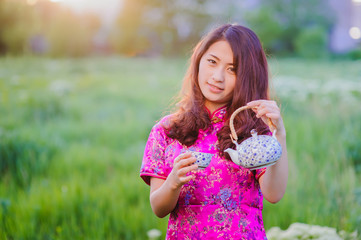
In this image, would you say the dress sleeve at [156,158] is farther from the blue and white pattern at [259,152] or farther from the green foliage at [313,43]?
the green foliage at [313,43]

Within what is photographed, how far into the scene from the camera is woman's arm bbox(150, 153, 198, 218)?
→ 4.23 ft

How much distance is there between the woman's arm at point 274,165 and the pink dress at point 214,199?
6 cm

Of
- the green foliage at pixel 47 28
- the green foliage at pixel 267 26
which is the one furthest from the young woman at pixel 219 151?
the green foliage at pixel 267 26

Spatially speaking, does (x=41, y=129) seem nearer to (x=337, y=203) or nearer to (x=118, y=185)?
(x=118, y=185)

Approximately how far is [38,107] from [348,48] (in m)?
22.1

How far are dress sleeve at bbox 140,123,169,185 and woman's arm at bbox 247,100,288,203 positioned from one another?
447mm

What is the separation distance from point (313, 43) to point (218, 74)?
79.9 feet

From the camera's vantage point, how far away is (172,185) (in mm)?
1380

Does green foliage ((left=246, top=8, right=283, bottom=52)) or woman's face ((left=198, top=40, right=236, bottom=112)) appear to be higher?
green foliage ((left=246, top=8, right=283, bottom=52))

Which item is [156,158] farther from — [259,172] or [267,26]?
[267,26]

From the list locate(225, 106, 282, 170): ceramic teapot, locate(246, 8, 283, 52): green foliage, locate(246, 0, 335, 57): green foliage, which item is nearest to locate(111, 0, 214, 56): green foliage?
locate(246, 8, 283, 52): green foliage

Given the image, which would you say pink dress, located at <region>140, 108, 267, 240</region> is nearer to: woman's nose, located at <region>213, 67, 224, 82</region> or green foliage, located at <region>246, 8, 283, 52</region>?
woman's nose, located at <region>213, 67, 224, 82</region>

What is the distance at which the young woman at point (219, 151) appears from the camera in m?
1.52

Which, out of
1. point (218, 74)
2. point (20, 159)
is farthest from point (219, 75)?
point (20, 159)
